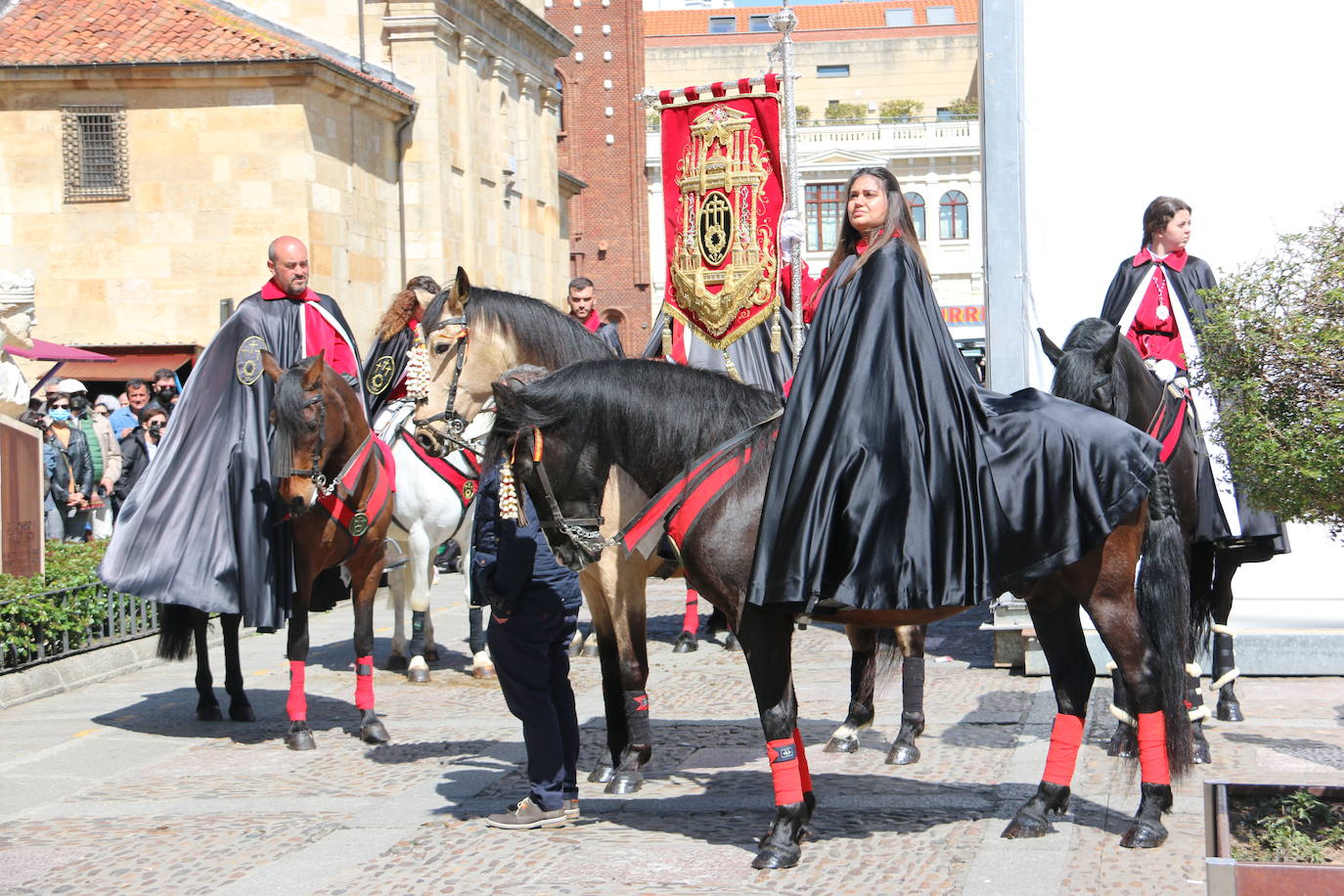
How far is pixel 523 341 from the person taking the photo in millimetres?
7535

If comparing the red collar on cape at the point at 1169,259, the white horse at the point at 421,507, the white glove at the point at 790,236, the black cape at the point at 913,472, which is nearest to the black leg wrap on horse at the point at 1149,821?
the black cape at the point at 913,472

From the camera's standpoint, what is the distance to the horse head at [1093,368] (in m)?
6.82

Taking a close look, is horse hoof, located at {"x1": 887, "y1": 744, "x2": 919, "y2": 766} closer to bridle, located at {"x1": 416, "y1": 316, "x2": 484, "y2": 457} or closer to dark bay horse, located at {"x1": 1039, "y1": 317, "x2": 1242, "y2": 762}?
dark bay horse, located at {"x1": 1039, "y1": 317, "x2": 1242, "y2": 762}

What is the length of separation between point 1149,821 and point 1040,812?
42 centimetres

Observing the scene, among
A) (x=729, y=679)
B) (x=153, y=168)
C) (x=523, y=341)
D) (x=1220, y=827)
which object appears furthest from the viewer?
(x=153, y=168)

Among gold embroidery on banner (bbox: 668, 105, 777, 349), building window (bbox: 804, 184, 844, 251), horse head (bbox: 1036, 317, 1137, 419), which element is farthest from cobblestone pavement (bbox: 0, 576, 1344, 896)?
building window (bbox: 804, 184, 844, 251)

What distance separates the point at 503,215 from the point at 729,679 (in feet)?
74.9

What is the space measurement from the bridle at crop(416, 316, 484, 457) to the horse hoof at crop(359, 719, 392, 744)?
1872 mm

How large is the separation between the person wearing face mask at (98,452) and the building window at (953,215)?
53.5 metres

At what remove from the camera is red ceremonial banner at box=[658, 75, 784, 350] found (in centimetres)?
970

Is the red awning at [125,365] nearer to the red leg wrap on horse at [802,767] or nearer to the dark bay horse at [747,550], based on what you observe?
the dark bay horse at [747,550]

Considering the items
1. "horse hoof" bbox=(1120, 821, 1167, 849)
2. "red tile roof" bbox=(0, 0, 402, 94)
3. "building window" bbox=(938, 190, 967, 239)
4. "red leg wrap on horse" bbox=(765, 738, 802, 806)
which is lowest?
"horse hoof" bbox=(1120, 821, 1167, 849)

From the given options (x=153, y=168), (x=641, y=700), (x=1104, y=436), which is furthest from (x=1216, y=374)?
(x=153, y=168)

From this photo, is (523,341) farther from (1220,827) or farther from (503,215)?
Result: (503,215)
